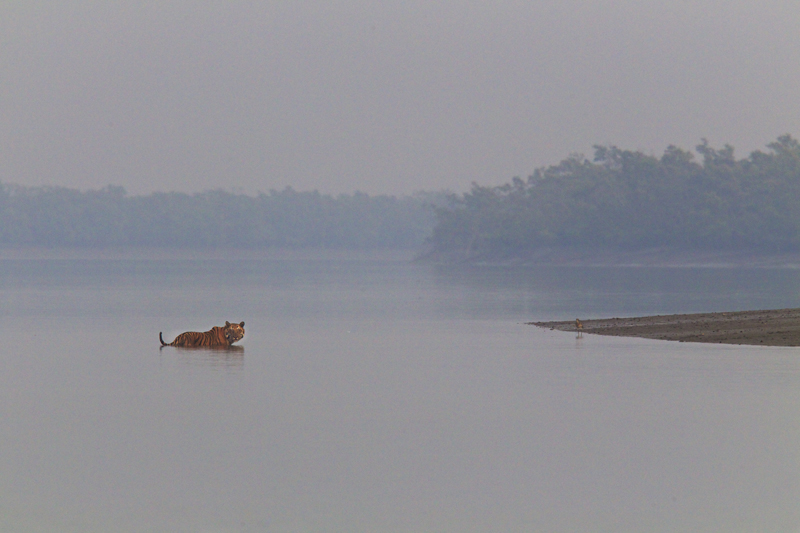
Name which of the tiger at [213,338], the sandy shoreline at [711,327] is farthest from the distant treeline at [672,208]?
the tiger at [213,338]

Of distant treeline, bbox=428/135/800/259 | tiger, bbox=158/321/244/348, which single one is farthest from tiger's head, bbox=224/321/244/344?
distant treeline, bbox=428/135/800/259

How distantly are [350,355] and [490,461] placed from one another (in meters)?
13.2

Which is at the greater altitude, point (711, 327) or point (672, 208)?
point (672, 208)

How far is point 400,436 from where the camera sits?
606 inches

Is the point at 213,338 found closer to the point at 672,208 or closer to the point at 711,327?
the point at 711,327

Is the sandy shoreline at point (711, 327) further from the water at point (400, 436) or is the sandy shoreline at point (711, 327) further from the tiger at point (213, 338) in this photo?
the tiger at point (213, 338)

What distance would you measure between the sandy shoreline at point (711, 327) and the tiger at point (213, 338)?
9.69 m

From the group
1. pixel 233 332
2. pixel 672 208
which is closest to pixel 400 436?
pixel 233 332

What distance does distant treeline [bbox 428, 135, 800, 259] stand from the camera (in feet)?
514

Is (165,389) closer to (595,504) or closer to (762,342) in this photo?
(595,504)

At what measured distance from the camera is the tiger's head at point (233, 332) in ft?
95.3

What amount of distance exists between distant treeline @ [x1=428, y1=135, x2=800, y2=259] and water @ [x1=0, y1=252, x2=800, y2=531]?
13143 centimetres

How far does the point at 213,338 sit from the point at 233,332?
29.9 inches

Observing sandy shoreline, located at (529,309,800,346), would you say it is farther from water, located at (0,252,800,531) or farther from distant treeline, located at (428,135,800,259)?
distant treeline, located at (428,135,800,259)
